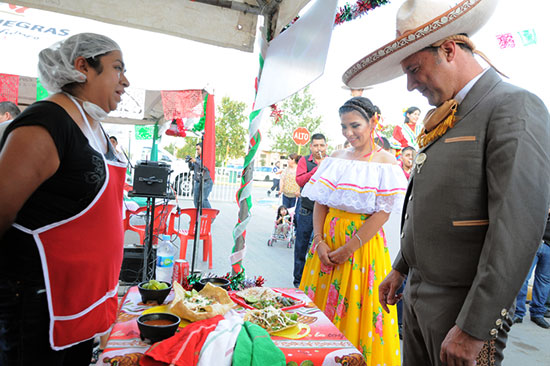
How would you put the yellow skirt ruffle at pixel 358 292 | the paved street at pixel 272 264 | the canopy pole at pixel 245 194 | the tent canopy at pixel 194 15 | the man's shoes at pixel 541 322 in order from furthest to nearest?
the man's shoes at pixel 541 322, the canopy pole at pixel 245 194, the paved street at pixel 272 264, the tent canopy at pixel 194 15, the yellow skirt ruffle at pixel 358 292

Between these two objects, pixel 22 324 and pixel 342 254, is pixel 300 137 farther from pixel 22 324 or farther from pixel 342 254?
pixel 22 324

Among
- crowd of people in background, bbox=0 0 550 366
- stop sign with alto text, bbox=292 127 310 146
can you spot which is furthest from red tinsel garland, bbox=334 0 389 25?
stop sign with alto text, bbox=292 127 310 146

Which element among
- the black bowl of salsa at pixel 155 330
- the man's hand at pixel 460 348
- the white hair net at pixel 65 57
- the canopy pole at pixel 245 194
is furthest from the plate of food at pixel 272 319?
the canopy pole at pixel 245 194

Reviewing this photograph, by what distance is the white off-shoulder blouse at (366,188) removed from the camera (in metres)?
2.46

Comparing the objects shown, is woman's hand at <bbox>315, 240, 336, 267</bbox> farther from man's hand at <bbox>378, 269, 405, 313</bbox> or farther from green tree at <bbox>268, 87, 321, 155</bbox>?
green tree at <bbox>268, 87, 321, 155</bbox>

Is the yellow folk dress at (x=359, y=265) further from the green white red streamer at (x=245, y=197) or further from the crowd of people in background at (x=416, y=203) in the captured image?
the green white red streamer at (x=245, y=197)

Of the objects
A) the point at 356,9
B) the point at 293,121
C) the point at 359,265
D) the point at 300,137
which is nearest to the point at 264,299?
the point at 359,265

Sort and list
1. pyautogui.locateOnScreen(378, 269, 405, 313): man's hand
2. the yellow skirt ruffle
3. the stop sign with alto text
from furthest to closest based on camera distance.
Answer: the stop sign with alto text
the yellow skirt ruffle
pyautogui.locateOnScreen(378, 269, 405, 313): man's hand

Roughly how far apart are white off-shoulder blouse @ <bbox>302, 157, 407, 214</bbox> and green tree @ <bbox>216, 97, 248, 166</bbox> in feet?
87.8

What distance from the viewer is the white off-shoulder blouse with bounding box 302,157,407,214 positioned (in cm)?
246

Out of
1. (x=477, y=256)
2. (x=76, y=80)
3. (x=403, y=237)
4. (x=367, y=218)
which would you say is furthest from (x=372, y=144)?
(x=76, y=80)

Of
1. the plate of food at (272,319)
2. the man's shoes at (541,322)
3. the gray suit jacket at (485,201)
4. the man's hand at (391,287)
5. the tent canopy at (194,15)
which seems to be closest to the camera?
the gray suit jacket at (485,201)

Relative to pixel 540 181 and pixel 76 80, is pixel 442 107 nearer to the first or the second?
pixel 540 181

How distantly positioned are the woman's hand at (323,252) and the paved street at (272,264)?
6.83ft
